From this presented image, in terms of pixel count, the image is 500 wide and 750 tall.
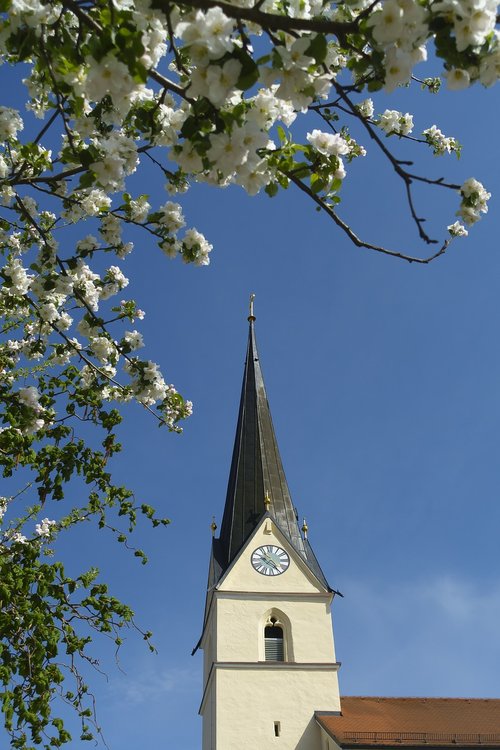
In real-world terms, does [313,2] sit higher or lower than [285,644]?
lower

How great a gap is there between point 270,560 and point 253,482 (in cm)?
316

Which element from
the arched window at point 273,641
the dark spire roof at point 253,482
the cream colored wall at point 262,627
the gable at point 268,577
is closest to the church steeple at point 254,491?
the dark spire roof at point 253,482

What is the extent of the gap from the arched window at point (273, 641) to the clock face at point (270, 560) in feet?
4.77

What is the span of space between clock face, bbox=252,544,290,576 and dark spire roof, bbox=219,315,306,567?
57 centimetres

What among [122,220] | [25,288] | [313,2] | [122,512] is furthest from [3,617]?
[313,2]

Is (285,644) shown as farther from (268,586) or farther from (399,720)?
(399,720)

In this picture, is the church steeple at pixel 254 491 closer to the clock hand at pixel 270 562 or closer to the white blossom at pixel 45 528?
the clock hand at pixel 270 562

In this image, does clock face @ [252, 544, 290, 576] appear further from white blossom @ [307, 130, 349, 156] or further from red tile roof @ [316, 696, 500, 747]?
white blossom @ [307, 130, 349, 156]

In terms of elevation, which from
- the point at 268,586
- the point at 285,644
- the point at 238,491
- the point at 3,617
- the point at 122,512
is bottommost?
the point at 3,617

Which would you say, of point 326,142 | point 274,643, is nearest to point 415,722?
point 274,643

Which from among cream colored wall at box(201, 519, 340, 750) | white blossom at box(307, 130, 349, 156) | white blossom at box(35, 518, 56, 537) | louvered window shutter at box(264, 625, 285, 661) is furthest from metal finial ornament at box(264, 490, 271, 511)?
white blossom at box(307, 130, 349, 156)

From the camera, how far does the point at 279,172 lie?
4.09 metres

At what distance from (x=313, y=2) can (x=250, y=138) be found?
107 cm

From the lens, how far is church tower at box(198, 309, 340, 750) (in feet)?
65.7
